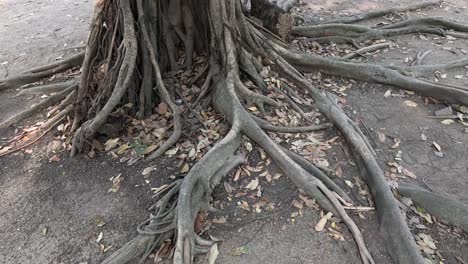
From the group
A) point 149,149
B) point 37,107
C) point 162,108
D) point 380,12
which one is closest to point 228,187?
point 149,149

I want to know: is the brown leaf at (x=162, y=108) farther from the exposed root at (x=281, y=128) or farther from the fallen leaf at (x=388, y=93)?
the fallen leaf at (x=388, y=93)

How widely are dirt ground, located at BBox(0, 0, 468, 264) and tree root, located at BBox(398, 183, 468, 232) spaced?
0.09 meters

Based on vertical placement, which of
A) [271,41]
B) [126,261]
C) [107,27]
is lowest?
[126,261]

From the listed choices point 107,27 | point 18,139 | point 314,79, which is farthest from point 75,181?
point 314,79

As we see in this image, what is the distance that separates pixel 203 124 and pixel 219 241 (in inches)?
49.6

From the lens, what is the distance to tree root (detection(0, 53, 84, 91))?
468 centimetres

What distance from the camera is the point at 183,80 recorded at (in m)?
4.12

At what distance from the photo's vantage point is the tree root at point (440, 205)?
283 cm

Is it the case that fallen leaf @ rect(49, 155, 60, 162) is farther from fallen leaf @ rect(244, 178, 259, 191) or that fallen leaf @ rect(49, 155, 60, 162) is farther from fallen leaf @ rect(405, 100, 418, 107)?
fallen leaf @ rect(405, 100, 418, 107)

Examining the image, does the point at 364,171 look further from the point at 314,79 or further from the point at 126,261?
the point at 126,261

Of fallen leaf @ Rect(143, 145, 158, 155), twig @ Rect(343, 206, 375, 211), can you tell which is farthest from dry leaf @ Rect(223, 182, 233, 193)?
twig @ Rect(343, 206, 375, 211)

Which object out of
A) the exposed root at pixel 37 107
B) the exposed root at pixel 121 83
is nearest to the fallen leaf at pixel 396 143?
the exposed root at pixel 121 83

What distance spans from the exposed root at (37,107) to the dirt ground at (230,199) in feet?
0.42

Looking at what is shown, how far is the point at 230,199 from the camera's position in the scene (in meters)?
3.14
